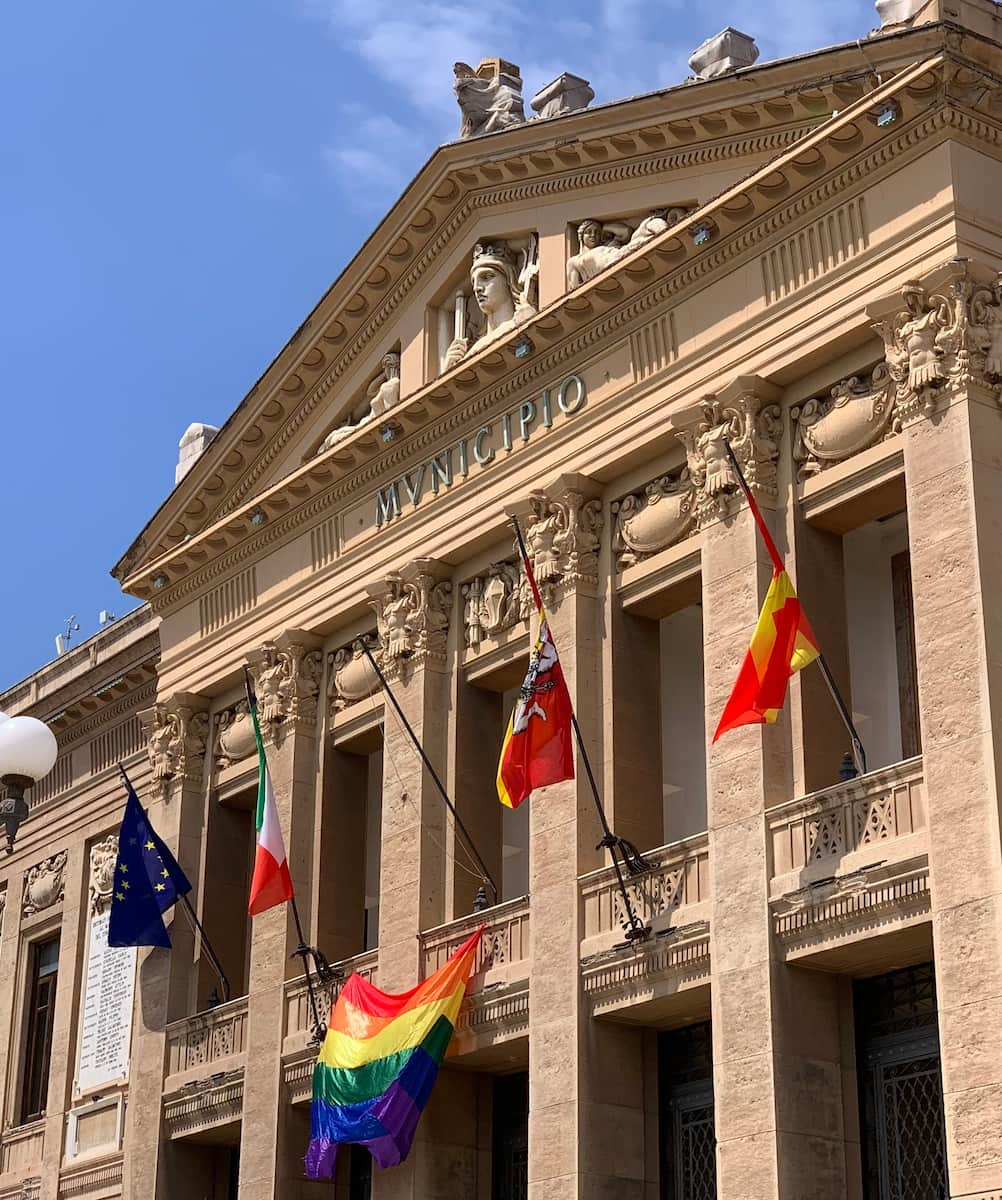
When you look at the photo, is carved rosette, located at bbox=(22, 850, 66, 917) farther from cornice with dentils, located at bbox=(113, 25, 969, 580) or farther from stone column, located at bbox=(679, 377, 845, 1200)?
stone column, located at bbox=(679, 377, 845, 1200)

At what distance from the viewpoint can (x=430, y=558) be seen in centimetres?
2688

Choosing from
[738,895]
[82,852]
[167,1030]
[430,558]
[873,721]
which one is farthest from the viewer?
[82,852]

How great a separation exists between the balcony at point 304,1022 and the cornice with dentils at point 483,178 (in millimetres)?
7543

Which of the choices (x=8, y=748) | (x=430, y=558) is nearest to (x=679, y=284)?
(x=430, y=558)

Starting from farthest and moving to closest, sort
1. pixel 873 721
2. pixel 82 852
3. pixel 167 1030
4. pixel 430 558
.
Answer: pixel 82 852, pixel 167 1030, pixel 430 558, pixel 873 721

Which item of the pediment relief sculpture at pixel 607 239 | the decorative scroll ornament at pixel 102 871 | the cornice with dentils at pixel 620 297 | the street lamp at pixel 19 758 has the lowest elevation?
the street lamp at pixel 19 758

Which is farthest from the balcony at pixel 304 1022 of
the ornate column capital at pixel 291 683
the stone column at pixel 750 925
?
the stone column at pixel 750 925

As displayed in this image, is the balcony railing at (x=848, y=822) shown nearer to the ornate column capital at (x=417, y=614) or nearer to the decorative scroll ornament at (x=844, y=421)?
the decorative scroll ornament at (x=844, y=421)

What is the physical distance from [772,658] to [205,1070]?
1161 centimetres

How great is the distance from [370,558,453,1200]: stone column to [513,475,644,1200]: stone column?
1.97 m

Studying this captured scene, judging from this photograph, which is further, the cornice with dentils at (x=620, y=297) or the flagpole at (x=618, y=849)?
the flagpole at (x=618, y=849)

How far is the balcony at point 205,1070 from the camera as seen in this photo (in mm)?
27953

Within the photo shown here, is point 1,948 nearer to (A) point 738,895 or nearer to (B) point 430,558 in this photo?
(B) point 430,558

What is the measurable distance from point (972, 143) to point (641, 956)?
871cm
